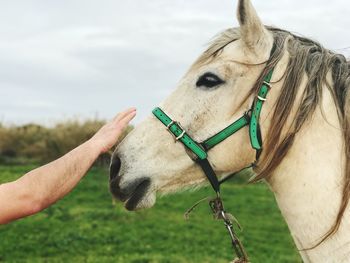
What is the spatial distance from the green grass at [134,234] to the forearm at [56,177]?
209 inches

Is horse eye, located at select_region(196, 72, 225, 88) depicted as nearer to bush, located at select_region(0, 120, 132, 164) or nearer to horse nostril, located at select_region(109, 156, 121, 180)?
horse nostril, located at select_region(109, 156, 121, 180)

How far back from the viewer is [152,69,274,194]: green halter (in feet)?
8.34

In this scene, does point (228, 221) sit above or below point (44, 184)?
below

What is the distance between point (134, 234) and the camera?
11.1m

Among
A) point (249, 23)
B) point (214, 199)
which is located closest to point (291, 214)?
point (214, 199)

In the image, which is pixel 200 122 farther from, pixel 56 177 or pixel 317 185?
pixel 56 177

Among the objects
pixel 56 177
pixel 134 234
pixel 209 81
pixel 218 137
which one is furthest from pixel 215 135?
pixel 134 234

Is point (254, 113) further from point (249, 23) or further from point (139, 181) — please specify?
point (139, 181)

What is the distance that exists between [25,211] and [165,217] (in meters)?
10.7

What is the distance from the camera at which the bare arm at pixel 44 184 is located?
99.9 inches

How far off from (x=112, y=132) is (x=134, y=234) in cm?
865

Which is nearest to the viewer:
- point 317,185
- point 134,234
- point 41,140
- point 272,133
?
point 317,185

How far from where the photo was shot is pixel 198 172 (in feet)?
8.97

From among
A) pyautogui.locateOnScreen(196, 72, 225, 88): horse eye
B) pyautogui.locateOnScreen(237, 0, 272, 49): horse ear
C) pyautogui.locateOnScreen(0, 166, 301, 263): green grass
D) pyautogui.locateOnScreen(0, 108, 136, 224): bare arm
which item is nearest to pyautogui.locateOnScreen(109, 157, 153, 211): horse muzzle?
pyautogui.locateOnScreen(0, 108, 136, 224): bare arm
